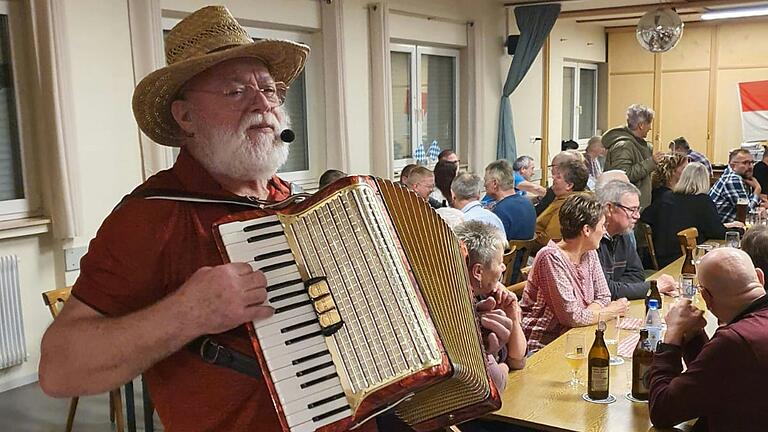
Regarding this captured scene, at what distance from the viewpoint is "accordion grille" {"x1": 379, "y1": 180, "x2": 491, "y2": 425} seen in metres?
1.27

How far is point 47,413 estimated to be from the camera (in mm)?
3744

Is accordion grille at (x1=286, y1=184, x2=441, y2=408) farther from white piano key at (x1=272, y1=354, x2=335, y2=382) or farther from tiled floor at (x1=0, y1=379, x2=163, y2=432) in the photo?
tiled floor at (x1=0, y1=379, x2=163, y2=432)

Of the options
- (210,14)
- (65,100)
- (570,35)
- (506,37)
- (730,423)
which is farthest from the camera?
(570,35)

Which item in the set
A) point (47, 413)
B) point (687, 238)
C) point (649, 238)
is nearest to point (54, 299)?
point (47, 413)

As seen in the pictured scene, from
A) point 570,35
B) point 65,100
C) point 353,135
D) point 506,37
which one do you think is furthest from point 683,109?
point 65,100

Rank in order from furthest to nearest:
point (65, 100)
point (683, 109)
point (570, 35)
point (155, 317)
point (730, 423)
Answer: point (683, 109)
point (570, 35)
point (65, 100)
point (730, 423)
point (155, 317)

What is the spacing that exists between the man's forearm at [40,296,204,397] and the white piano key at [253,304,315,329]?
0.32ft

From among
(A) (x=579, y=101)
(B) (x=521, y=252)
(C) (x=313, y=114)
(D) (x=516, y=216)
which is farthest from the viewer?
(A) (x=579, y=101)

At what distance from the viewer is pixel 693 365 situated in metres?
1.99

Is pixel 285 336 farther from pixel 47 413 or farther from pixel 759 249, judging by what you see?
pixel 47 413

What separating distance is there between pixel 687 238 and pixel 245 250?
404cm

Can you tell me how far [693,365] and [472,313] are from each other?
2.72 feet

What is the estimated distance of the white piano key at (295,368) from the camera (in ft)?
3.76

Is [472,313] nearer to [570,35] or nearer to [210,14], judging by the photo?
[210,14]
